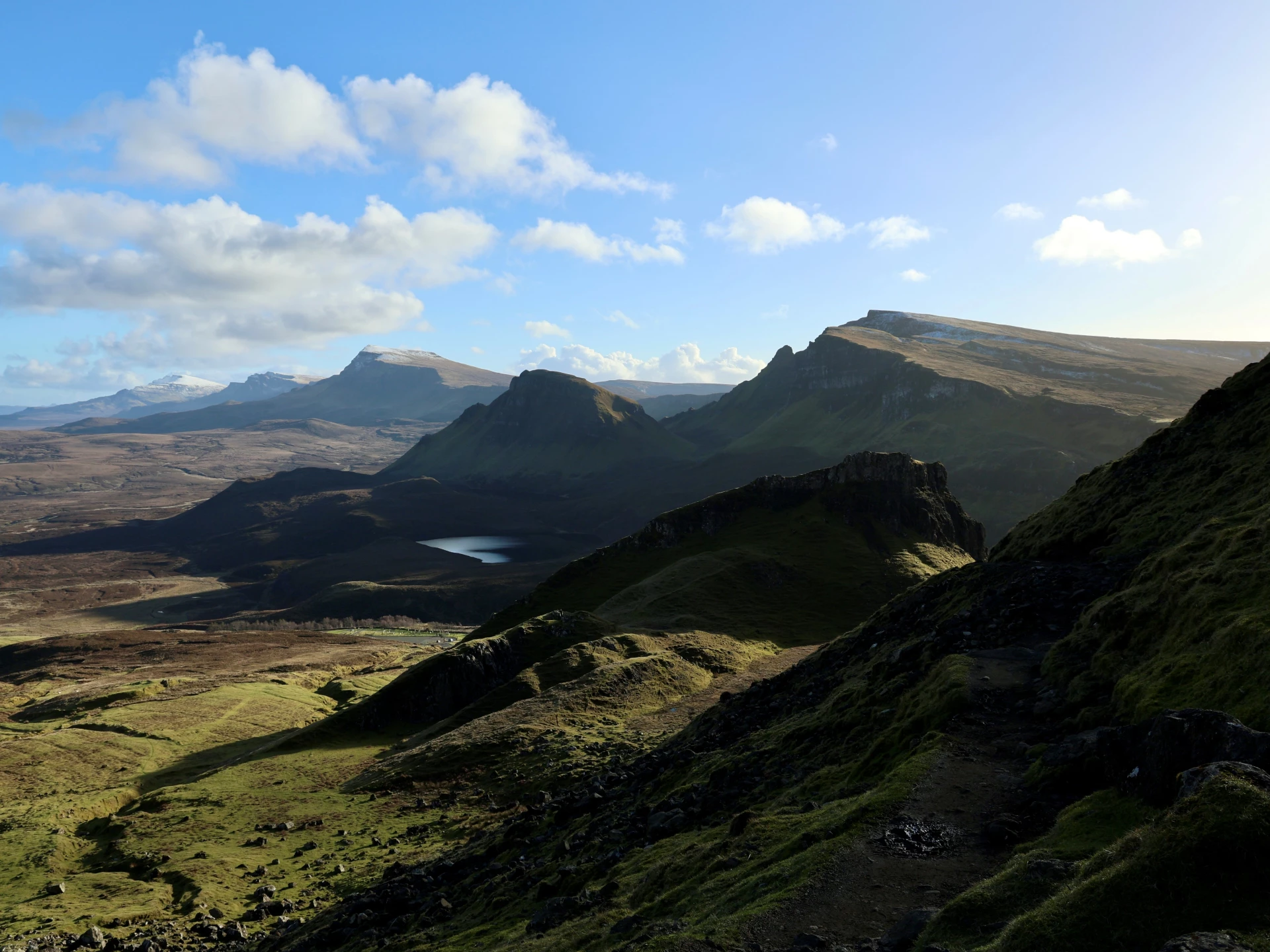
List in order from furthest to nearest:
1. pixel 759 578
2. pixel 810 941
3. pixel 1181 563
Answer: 1. pixel 759 578
2. pixel 1181 563
3. pixel 810 941

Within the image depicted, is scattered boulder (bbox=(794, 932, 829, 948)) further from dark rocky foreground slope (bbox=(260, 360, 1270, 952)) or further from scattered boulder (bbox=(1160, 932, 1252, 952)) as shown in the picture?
scattered boulder (bbox=(1160, 932, 1252, 952))

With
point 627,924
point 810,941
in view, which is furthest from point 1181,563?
point 627,924

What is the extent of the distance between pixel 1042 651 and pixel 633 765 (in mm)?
24076

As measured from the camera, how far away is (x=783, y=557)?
10362 cm

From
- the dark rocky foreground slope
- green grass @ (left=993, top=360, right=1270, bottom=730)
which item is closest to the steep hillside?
the dark rocky foreground slope

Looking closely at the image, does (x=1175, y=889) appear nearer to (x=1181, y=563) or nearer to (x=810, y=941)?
(x=810, y=941)

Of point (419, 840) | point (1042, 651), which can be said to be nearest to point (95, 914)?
point (419, 840)

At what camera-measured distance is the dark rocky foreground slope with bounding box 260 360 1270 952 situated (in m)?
13.9

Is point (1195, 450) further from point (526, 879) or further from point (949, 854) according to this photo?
point (526, 879)

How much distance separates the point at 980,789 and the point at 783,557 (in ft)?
270

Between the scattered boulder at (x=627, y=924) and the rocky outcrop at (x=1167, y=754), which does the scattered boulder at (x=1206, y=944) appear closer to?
the rocky outcrop at (x=1167, y=754)

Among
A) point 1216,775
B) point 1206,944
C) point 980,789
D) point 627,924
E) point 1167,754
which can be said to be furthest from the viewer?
point 980,789

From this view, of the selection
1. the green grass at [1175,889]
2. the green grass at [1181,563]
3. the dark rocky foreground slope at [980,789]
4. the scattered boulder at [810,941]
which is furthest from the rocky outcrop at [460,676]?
the green grass at [1175,889]

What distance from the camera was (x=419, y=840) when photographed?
46.4 meters
